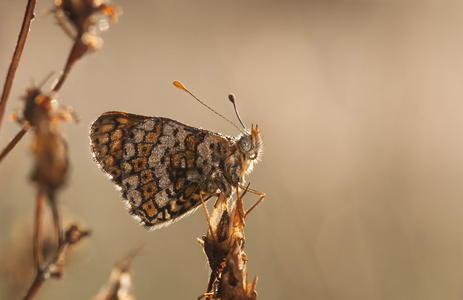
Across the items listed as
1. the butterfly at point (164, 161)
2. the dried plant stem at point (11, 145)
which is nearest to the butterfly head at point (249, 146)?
the butterfly at point (164, 161)

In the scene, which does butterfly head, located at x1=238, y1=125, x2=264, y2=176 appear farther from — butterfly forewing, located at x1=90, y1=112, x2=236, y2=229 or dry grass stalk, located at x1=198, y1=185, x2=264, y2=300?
dry grass stalk, located at x1=198, y1=185, x2=264, y2=300

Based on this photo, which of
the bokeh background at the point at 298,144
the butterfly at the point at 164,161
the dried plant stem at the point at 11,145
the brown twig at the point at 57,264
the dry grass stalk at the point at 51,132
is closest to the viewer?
the dry grass stalk at the point at 51,132

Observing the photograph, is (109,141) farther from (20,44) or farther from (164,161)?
(20,44)

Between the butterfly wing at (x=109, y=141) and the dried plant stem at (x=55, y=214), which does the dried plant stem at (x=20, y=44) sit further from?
the butterfly wing at (x=109, y=141)

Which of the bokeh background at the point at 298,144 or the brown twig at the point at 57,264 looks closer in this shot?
the brown twig at the point at 57,264

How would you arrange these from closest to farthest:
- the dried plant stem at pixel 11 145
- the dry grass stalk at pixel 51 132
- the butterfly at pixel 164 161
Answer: the dry grass stalk at pixel 51 132 < the dried plant stem at pixel 11 145 < the butterfly at pixel 164 161

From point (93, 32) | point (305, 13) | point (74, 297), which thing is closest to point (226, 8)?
point (305, 13)

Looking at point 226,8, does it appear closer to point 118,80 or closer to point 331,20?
point 331,20
